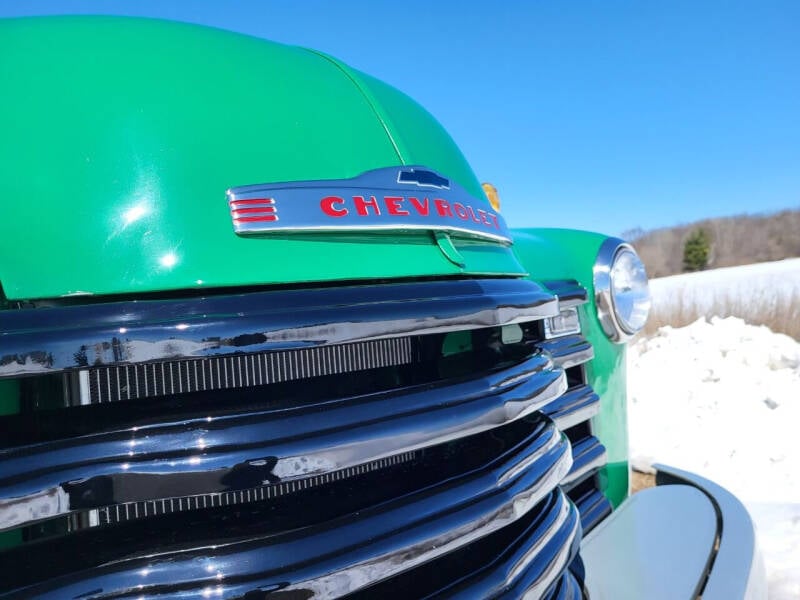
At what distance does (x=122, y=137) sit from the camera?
945 millimetres

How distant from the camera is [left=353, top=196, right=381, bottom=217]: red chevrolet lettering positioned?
41.1 inches

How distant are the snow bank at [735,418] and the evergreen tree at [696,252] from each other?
103ft

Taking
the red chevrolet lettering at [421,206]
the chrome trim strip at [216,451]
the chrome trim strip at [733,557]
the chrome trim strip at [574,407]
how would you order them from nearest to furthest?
the chrome trim strip at [216,451], the red chevrolet lettering at [421,206], the chrome trim strip at [733,557], the chrome trim strip at [574,407]

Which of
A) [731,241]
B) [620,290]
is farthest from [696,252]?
[620,290]

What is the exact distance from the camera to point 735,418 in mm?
5016

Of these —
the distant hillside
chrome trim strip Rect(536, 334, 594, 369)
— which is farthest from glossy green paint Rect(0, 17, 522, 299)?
the distant hillside

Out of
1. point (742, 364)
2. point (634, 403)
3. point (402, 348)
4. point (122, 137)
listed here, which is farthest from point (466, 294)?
point (742, 364)

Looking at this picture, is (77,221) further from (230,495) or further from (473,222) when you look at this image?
(473,222)

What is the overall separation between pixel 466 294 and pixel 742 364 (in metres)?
5.98

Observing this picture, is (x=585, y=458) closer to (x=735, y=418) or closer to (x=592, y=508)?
(x=592, y=508)

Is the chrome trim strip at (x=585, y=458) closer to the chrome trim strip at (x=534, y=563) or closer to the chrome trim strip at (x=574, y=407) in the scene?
the chrome trim strip at (x=574, y=407)

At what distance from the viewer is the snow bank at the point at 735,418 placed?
10.6ft

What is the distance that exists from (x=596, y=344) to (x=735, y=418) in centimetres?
356

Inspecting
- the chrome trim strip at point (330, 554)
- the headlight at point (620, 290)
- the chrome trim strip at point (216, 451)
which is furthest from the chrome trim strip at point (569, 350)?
the chrome trim strip at point (216, 451)
